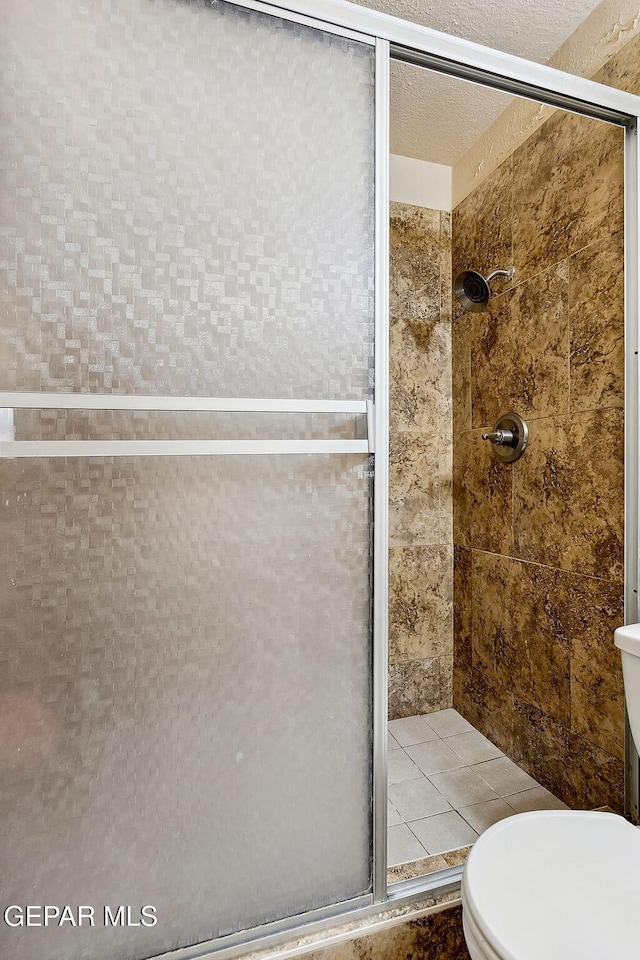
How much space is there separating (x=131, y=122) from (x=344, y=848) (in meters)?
1.46

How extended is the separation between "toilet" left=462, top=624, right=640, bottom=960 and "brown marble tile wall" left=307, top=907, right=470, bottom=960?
28 centimetres

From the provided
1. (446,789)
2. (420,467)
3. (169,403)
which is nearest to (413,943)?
(446,789)

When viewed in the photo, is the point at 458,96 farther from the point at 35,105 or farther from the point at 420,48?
the point at 35,105

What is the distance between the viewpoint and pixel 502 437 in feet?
5.93

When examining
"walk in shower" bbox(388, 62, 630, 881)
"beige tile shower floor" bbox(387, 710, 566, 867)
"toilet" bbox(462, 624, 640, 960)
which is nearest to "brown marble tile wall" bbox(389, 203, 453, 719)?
"walk in shower" bbox(388, 62, 630, 881)

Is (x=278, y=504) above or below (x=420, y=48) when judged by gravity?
below

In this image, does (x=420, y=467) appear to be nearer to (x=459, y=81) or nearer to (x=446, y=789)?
(x=446, y=789)

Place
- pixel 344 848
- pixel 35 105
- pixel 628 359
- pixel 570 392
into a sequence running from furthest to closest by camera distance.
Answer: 1. pixel 570 392
2. pixel 628 359
3. pixel 344 848
4. pixel 35 105

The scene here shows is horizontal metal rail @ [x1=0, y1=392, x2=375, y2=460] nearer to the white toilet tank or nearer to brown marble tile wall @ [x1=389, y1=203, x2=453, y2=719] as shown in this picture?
the white toilet tank

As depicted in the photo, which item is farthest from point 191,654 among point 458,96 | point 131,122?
point 458,96

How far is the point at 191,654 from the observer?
963mm

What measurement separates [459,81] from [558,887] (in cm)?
219

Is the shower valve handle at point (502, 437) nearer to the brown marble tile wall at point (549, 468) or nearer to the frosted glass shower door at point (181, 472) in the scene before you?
the brown marble tile wall at point (549, 468)

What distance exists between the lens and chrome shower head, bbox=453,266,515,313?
1.83 metres
